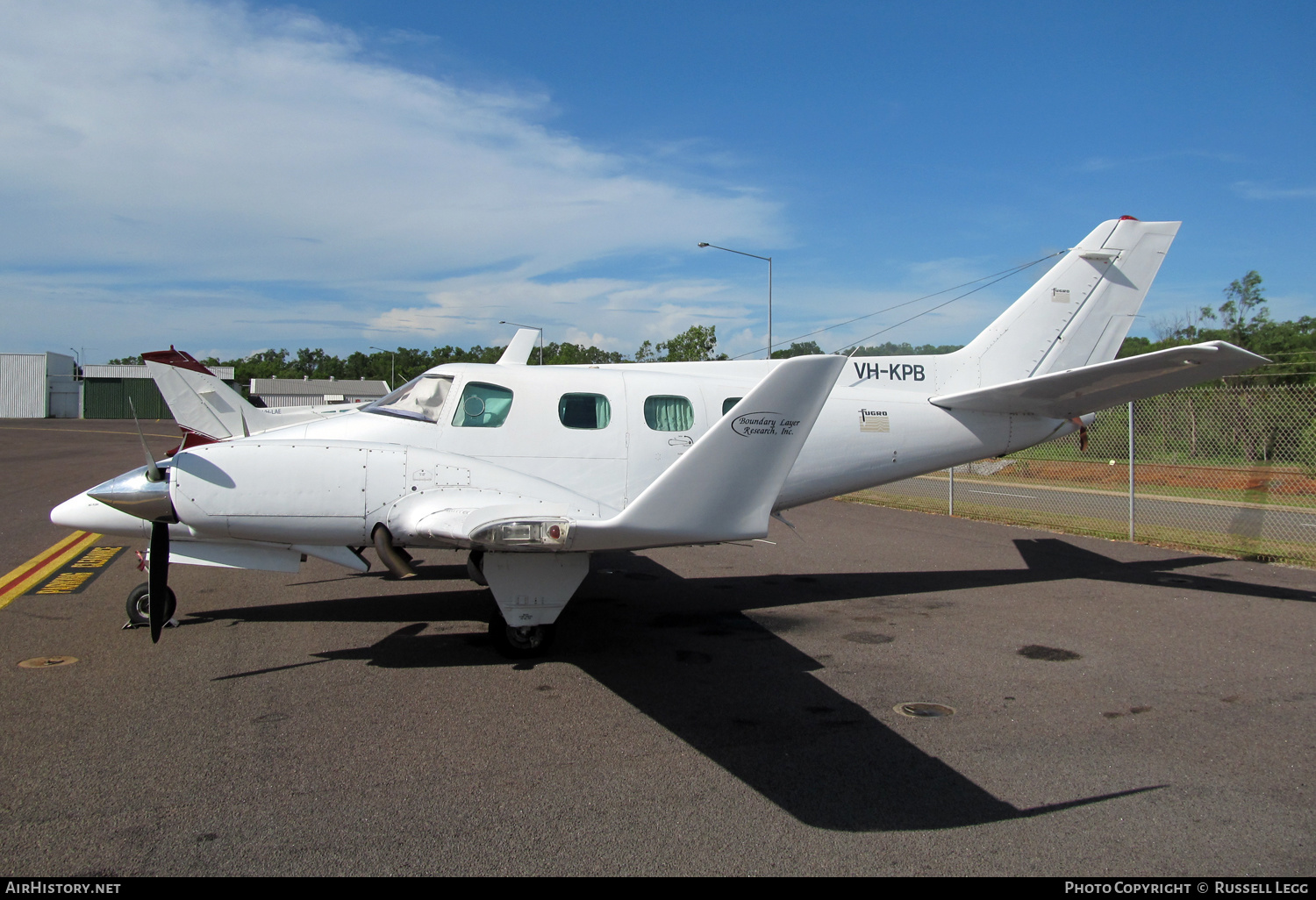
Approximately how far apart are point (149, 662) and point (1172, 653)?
918cm

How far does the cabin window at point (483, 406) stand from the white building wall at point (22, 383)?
97.1 m

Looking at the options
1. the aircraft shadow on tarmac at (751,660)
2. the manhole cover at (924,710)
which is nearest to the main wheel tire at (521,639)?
the aircraft shadow on tarmac at (751,660)

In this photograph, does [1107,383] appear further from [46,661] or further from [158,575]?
[46,661]

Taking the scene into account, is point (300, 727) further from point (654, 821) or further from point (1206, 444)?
point (1206, 444)

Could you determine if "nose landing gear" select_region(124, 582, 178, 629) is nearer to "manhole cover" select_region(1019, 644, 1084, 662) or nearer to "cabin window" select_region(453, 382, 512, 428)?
"cabin window" select_region(453, 382, 512, 428)

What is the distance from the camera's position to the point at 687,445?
7.95m

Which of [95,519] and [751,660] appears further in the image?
[95,519]

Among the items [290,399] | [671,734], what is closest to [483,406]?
[671,734]

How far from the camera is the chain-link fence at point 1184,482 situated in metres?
15.3

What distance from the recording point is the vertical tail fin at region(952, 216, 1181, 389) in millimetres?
10109

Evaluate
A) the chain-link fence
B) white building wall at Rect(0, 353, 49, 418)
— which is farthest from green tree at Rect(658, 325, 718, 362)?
white building wall at Rect(0, 353, 49, 418)

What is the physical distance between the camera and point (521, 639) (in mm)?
6875

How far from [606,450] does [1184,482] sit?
66.3 feet
